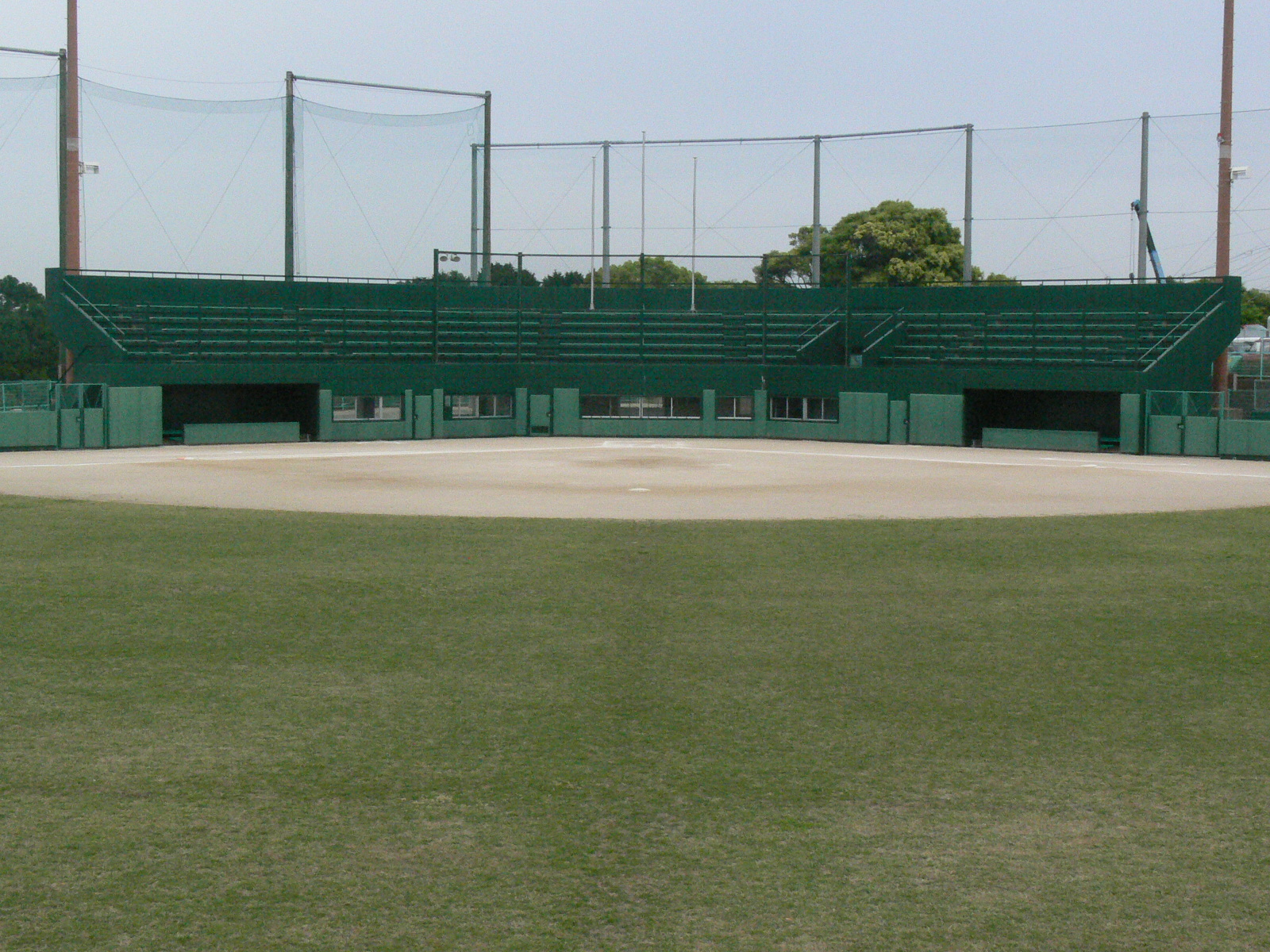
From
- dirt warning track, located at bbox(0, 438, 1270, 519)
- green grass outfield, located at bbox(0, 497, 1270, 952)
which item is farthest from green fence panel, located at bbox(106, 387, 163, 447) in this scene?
green grass outfield, located at bbox(0, 497, 1270, 952)

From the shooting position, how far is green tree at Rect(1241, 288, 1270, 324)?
120062 mm

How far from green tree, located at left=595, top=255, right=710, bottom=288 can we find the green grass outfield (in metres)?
39.9

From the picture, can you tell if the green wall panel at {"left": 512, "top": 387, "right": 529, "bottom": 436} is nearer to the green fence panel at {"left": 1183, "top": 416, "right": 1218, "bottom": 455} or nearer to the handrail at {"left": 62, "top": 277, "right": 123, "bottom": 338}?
the handrail at {"left": 62, "top": 277, "right": 123, "bottom": 338}

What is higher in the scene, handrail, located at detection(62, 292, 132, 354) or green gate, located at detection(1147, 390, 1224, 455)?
handrail, located at detection(62, 292, 132, 354)

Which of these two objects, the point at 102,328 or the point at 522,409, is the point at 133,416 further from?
the point at 522,409

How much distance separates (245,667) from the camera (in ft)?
42.4

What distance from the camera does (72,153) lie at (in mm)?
49062

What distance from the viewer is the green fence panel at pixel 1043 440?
147 ft

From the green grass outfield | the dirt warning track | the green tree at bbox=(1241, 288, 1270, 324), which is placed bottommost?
the green grass outfield

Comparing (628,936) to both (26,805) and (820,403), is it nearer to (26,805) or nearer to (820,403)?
(26,805)

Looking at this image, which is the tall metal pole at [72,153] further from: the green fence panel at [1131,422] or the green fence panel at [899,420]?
the green fence panel at [1131,422]

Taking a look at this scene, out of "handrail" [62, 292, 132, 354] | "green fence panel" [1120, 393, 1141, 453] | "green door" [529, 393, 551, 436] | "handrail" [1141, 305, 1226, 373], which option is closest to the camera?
"green fence panel" [1120, 393, 1141, 453]

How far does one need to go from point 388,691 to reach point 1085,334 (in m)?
40.8

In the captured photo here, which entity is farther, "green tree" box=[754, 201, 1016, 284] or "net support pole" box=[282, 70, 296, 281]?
"green tree" box=[754, 201, 1016, 284]
